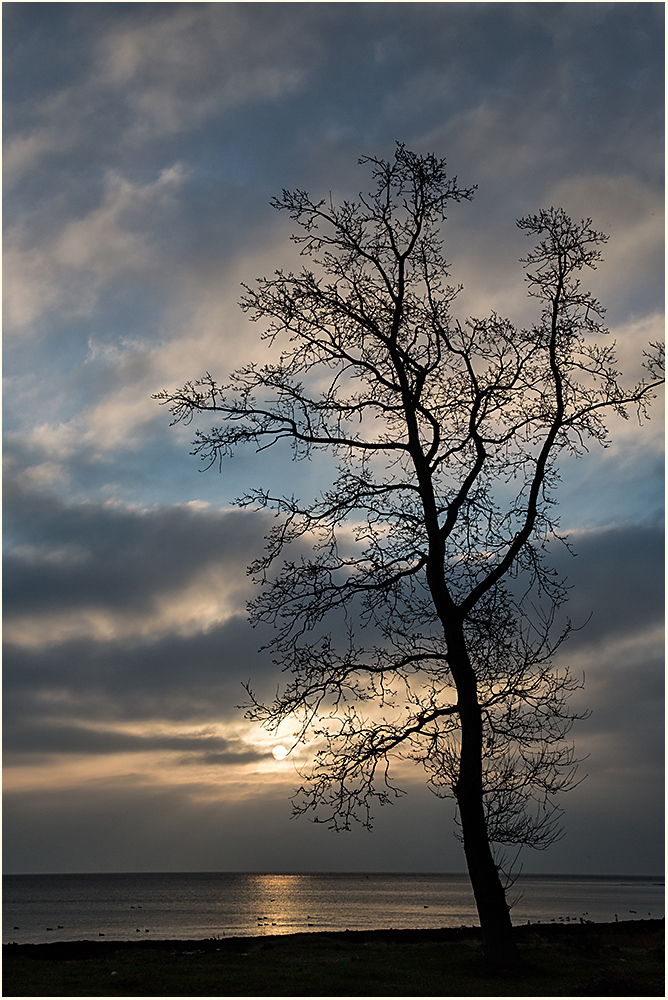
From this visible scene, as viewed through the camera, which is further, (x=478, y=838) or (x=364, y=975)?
(x=478, y=838)

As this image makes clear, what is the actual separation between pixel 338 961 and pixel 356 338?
39.5 feet

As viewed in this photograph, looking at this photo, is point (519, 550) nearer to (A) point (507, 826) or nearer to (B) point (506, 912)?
(A) point (507, 826)

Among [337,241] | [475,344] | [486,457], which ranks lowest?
[486,457]

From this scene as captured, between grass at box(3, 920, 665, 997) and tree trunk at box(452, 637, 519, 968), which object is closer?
grass at box(3, 920, 665, 997)

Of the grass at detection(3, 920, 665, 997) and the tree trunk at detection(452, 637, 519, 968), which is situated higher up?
the tree trunk at detection(452, 637, 519, 968)

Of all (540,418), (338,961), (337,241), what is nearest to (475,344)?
(540,418)

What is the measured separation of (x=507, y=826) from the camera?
44.5 ft

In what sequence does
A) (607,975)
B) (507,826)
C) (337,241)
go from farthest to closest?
(337,241)
(507,826)
(607,975)

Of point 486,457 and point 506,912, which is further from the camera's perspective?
point 486,457

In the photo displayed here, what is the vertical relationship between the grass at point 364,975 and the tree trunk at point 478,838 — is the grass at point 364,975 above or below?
below

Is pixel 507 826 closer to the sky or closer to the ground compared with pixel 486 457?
closer to the ground

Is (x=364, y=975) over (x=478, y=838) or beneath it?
beneath

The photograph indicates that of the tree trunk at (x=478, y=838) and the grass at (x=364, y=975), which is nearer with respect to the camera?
the grass at (x=364, y=975)

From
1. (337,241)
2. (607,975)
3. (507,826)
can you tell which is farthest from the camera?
(337,241)
